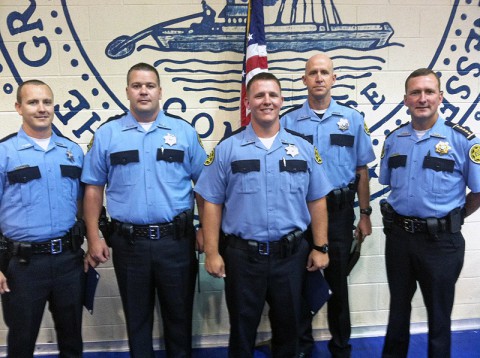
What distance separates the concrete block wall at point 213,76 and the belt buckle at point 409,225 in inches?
32.8

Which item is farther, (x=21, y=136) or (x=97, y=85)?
(x=97, y=85)

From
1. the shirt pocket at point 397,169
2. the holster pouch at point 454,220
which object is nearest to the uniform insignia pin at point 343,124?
the shirt pocket at point 397,169

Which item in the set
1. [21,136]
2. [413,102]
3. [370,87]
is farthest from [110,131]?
[370,87]

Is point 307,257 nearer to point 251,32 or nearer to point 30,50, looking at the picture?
point 251,32

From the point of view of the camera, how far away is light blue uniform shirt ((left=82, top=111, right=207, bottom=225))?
215cm

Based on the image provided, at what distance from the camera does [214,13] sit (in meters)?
2.74

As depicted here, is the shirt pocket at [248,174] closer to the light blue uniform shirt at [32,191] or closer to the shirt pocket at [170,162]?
the shirt pocket at [170,162]

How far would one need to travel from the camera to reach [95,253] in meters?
2.21

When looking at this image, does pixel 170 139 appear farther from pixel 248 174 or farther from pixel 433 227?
pixel 433 227

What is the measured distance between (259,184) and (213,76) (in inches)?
43.5

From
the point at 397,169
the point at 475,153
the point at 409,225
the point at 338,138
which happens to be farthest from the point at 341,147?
the point at 475,153

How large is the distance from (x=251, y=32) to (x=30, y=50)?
4.78 feet

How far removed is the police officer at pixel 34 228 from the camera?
2043mm

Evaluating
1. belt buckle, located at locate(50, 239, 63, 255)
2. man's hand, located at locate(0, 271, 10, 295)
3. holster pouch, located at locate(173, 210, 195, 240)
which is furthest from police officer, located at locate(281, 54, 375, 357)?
man's hand, located at locate(0, 271, 10, 295)
